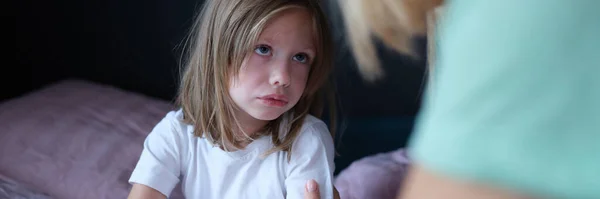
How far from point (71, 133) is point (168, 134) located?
1.75 feet

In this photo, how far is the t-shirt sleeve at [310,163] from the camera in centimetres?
104

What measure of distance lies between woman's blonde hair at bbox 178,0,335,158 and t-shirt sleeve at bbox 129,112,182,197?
4cm

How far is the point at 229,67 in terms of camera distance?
1025 millimetres

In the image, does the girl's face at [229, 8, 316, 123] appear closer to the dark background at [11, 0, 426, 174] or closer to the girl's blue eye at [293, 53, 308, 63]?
the girl's blue eye at [293, 53, 308, 63]

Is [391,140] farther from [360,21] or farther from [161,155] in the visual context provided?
[360,21]

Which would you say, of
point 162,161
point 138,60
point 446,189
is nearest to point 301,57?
point 162,161

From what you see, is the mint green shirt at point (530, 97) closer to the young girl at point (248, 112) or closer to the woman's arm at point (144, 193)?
the young girl at point (248, 112)

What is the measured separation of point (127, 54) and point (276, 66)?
1027 mm

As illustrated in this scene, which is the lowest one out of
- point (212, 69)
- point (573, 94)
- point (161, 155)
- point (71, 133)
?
point (71, 133)

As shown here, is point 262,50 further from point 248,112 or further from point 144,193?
point 144,193

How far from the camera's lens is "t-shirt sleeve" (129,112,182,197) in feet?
3.56

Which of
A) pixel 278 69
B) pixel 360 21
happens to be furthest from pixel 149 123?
pixel 360 21

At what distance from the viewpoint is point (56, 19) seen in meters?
1.92

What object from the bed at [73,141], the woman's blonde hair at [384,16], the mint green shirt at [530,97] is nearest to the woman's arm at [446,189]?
the mint green shirt at [530,97]
